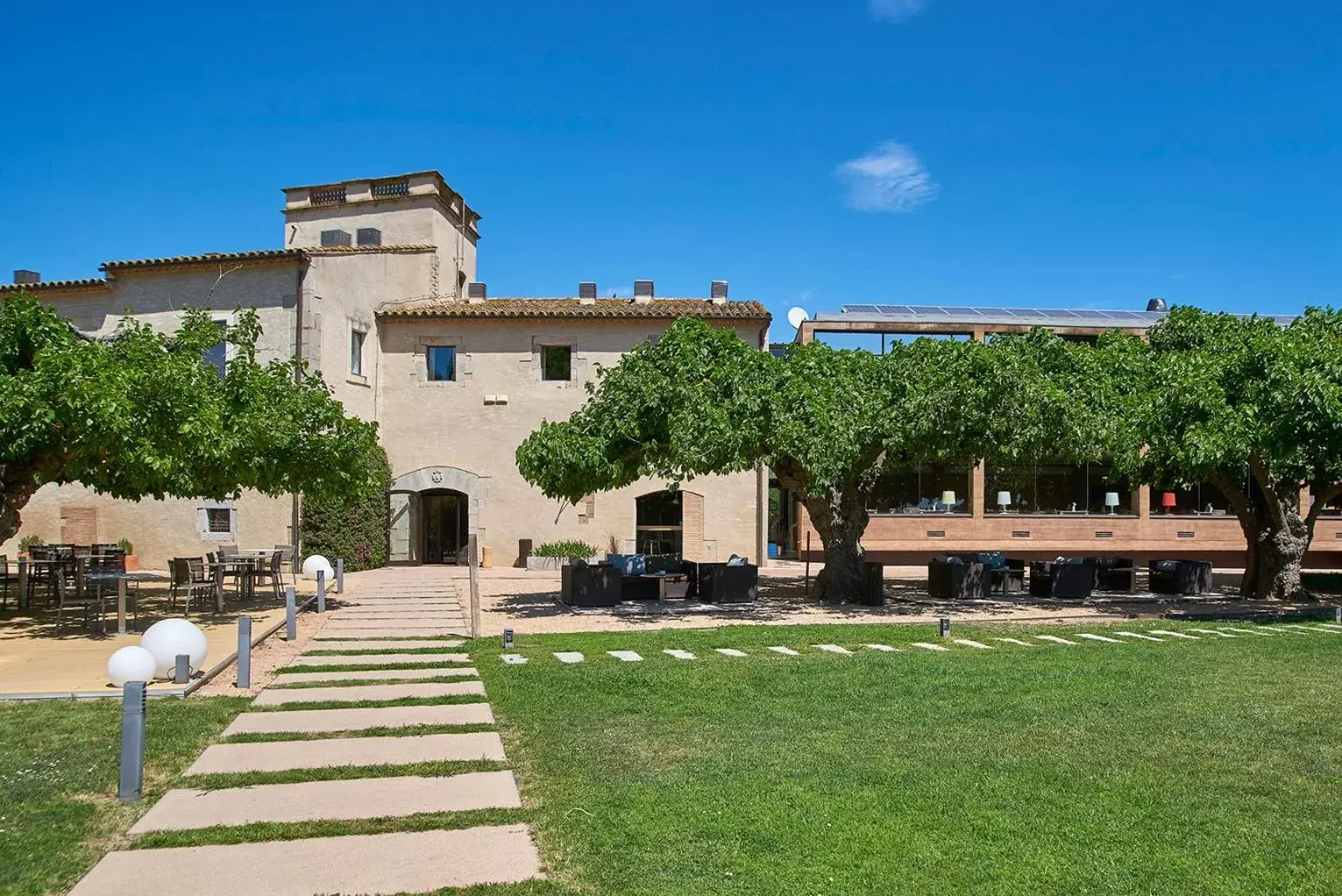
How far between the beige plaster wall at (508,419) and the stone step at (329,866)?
2121 centimetres

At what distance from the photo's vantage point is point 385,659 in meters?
11.0

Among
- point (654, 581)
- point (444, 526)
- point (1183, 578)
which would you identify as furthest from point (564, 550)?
point (1183, 578)

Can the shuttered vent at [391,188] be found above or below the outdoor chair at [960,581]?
above

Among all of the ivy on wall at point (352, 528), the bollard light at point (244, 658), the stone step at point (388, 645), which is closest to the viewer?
the bollard light at point (244, 658)

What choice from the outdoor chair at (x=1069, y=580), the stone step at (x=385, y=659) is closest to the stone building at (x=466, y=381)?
the outdoor chair at (x=1069, y=580)

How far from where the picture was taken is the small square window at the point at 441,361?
26688 mm

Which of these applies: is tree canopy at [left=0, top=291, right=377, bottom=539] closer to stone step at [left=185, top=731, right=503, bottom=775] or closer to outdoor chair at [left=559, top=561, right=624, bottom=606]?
outdoor chair at [left=559, top=561, right=624, bottom=606]

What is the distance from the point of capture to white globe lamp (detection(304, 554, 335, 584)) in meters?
19.1

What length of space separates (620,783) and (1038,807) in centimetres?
228

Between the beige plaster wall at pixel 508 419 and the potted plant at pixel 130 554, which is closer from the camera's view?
the potted plant at pixel 130 554

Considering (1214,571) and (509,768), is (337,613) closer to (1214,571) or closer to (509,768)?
(509,768)

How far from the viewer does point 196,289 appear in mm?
24109

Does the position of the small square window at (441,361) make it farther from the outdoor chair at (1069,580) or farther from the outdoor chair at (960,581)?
the outdoor chair at (1069,580)

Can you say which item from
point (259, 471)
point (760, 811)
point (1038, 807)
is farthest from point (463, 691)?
point (259, 471)
